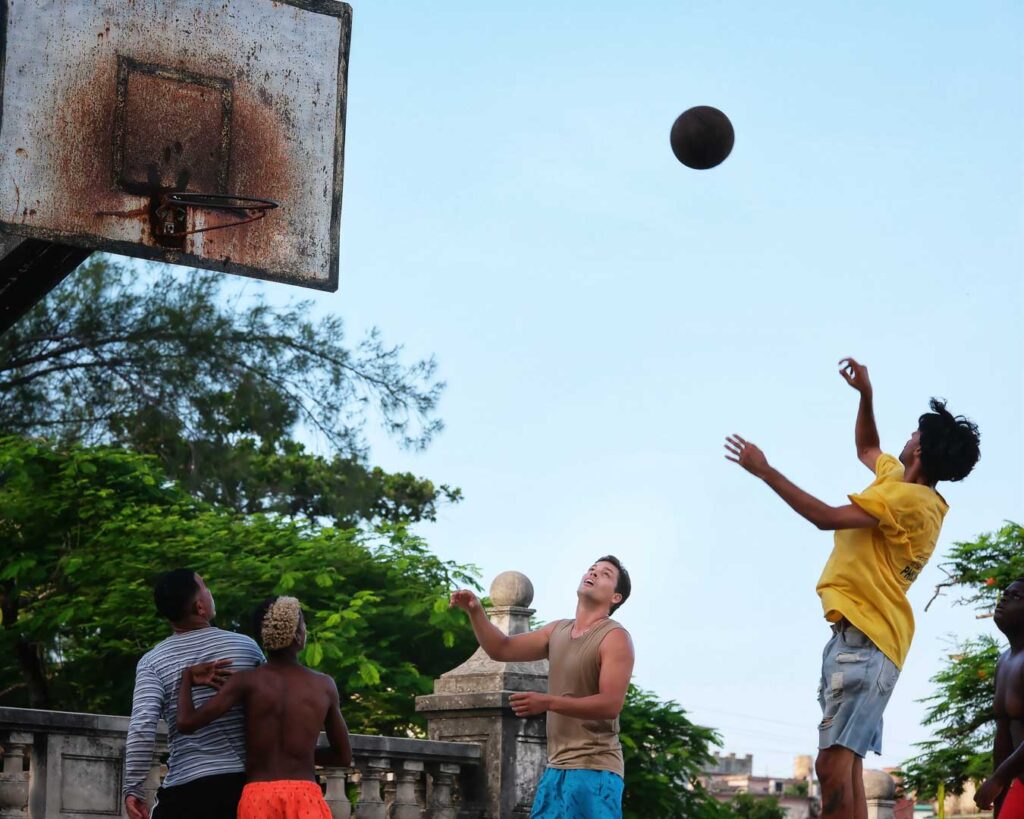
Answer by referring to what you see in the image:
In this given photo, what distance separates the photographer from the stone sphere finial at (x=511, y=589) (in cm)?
1062

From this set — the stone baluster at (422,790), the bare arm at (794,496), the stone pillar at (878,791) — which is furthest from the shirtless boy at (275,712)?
the stone pillar at (878,791)

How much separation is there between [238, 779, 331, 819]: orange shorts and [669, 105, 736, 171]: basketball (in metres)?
3.84

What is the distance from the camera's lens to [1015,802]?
6.79 meters

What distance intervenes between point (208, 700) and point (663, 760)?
1066 centimetres

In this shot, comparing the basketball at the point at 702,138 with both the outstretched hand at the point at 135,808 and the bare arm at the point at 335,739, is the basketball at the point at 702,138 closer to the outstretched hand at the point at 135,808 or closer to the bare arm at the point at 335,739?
the bare arm at the point at 335,739

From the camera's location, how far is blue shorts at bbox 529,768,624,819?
6.96 m

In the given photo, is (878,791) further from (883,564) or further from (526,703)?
(526,703)

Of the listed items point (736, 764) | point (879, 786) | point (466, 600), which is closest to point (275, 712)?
point (466, 600)

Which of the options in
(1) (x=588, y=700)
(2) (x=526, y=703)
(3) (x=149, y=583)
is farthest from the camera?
(3) (x=149, y=583)

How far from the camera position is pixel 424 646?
17.7 meters

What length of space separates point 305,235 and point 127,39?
1.23 m

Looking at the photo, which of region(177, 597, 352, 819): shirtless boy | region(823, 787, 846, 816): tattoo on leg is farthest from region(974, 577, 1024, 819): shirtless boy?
region(177, 597, 352, 819): shirtless boy

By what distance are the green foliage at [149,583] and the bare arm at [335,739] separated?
29.6ft

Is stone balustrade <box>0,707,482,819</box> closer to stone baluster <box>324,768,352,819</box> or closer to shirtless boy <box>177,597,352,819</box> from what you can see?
stone baluster <box>324,768,352,819</box>
